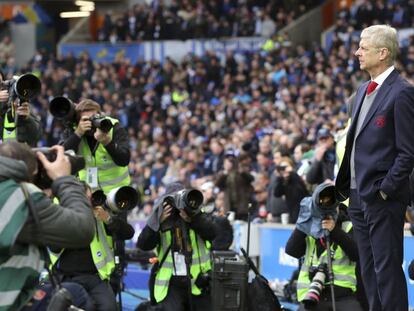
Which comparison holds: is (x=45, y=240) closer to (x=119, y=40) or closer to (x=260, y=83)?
(x=260, y=83)

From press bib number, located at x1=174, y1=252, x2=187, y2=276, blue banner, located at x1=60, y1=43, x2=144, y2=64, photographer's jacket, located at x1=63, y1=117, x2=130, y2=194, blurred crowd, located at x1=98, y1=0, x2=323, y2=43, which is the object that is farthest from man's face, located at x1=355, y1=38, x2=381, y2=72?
blue banner, located at x1=60, y1=43, x2=144, y2=64

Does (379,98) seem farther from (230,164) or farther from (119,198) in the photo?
(230,164)

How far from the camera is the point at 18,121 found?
28.1 feet

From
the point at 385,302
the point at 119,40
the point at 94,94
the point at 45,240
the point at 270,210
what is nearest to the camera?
the point at 45,240

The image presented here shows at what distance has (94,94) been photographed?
27.0 m

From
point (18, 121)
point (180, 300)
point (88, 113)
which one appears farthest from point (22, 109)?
point (180, 300)

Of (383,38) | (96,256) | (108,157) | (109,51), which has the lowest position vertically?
(96,256)

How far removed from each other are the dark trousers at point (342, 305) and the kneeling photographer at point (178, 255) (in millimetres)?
1055

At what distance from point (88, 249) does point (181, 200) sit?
871 mm

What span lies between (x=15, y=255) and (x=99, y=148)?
3941mm

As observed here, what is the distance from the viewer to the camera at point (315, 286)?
8570 mm

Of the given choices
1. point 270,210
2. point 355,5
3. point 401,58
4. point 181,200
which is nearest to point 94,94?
point 355,5

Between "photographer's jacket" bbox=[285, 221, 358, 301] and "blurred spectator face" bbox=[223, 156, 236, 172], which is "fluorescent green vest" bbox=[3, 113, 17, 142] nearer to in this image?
"photographer's jacket" bbox=[285, 221, 358, 301]

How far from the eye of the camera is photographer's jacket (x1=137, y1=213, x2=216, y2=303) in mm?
9477
